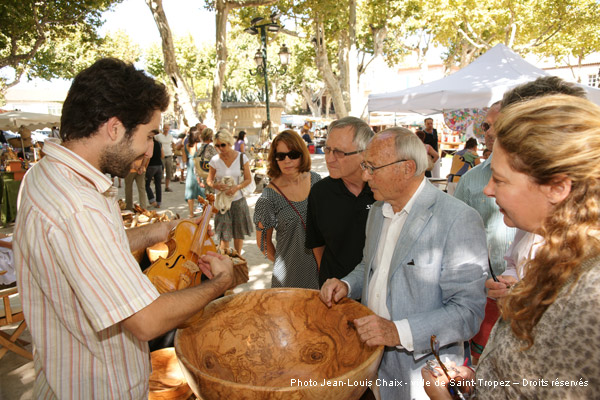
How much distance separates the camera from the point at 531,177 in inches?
39.2

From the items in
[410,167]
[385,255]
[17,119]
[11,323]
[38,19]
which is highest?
[38,19]

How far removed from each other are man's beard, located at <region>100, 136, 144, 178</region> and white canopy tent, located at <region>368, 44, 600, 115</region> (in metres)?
6.43

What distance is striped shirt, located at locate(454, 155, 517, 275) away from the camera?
2.60 metres

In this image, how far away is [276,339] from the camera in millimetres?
1703

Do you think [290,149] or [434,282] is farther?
[290,149]

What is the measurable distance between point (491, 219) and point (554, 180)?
72.2 inches

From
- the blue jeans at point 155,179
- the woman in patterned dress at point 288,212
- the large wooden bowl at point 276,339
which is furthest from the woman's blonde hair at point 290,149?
the blue jeans at point 155,179

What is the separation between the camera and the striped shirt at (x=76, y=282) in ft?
3.60

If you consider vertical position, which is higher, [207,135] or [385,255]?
[207,135]

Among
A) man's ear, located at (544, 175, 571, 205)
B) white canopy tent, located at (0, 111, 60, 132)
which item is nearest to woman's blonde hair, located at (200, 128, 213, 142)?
man's ear, located at (544, 175, 571, 205)

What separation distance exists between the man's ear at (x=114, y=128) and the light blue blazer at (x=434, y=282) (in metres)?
1.24

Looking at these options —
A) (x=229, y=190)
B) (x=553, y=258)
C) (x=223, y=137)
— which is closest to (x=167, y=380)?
(x=553, y=258)

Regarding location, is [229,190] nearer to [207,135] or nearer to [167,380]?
[207,135]

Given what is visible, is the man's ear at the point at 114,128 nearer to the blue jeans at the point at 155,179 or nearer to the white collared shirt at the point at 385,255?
the white collared shirt at the point at 385,255
